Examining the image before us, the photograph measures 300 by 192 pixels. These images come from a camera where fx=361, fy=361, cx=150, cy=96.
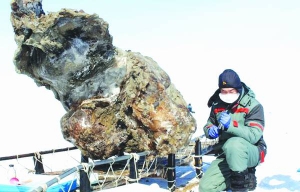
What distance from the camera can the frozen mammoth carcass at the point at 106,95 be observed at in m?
4.64

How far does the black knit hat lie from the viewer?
3938 mm

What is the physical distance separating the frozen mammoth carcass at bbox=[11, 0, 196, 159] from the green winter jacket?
34.3 inches

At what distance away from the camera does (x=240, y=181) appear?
3.70 m

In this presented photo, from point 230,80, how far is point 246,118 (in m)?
0.47

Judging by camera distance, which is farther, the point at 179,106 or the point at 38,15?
Result: the point at 179,106

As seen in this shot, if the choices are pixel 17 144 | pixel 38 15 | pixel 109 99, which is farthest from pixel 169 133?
pixel 17 144

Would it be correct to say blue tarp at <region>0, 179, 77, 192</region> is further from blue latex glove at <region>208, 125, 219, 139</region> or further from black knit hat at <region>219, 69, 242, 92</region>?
black knit hat at <region>219, 69, 242, 92</region>

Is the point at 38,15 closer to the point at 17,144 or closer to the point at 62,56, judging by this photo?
the point at 62,56

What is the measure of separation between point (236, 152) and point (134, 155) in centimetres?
166

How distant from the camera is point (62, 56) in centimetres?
459

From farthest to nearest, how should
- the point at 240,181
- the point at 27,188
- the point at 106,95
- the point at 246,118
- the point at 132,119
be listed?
the point at 132,119 → the point at 106,95 → the point at 27,188 → the point at 246,118 → the point at 240,181

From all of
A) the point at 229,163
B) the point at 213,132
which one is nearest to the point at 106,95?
the point at 213,132

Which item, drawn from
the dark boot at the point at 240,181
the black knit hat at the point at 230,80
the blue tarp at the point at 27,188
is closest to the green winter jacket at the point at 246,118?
the black knit hat at the point at 230,80

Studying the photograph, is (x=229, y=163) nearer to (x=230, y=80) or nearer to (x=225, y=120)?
(x=225, y=120)
